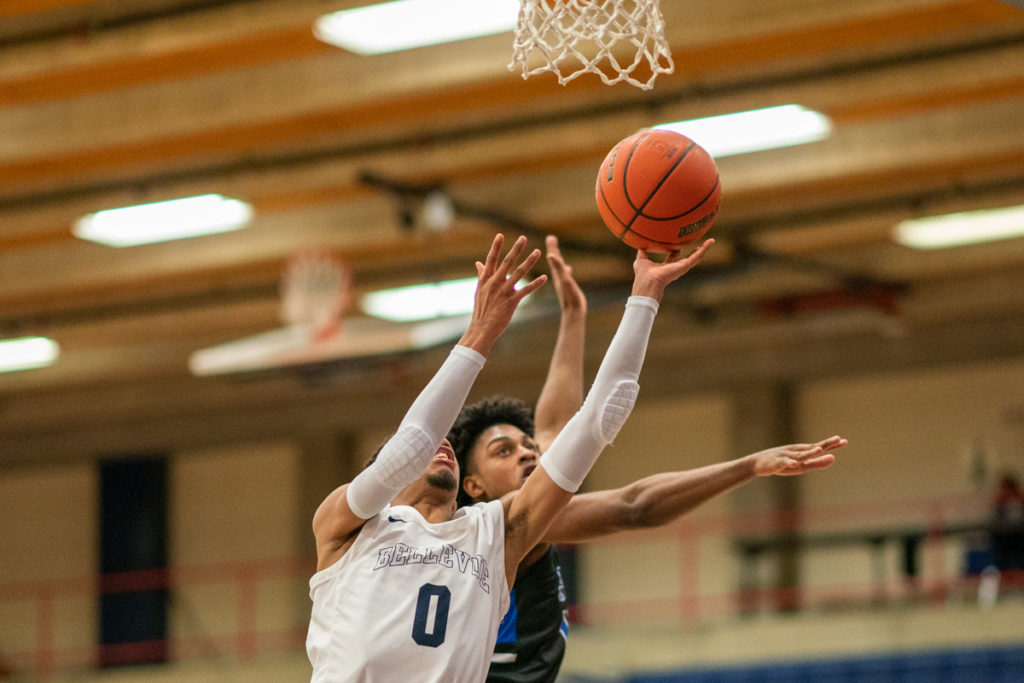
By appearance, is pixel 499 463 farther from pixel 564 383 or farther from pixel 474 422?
pixel 564 383

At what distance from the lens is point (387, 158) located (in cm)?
1310

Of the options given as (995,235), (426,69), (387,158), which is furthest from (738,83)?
(995,235)

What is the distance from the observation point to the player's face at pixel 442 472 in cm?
483

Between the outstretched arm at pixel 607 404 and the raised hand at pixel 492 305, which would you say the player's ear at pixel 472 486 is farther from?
the raised hand at pixel 492 305

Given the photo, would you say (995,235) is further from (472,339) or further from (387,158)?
(472,339)

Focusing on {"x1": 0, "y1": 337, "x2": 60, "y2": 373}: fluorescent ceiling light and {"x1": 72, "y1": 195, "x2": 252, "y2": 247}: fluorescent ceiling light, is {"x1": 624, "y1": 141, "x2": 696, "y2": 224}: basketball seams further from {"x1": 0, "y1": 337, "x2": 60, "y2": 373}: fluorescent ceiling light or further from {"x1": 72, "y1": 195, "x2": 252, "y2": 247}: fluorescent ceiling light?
{"x1": 0, "y1": 337, "x2": 60, "y2": 373}: fluorescent ceiling light

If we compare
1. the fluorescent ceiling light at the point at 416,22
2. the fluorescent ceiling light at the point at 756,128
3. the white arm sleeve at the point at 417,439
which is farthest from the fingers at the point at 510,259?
the fluorescent ceiling light at the point at 756,128

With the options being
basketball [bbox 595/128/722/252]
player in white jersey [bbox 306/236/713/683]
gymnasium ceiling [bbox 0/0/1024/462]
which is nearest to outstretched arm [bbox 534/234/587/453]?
basketball [bbox 595/128/722/252]

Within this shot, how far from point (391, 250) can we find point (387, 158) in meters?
2.34

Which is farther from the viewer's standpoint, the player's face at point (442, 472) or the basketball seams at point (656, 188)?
the basketball seams at point (656, 188)

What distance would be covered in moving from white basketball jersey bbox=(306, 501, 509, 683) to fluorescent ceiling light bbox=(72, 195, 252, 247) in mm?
8961

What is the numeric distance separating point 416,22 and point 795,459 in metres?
5.31

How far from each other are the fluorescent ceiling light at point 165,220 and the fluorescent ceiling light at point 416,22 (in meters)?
4.13

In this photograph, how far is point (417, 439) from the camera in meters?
4.38
